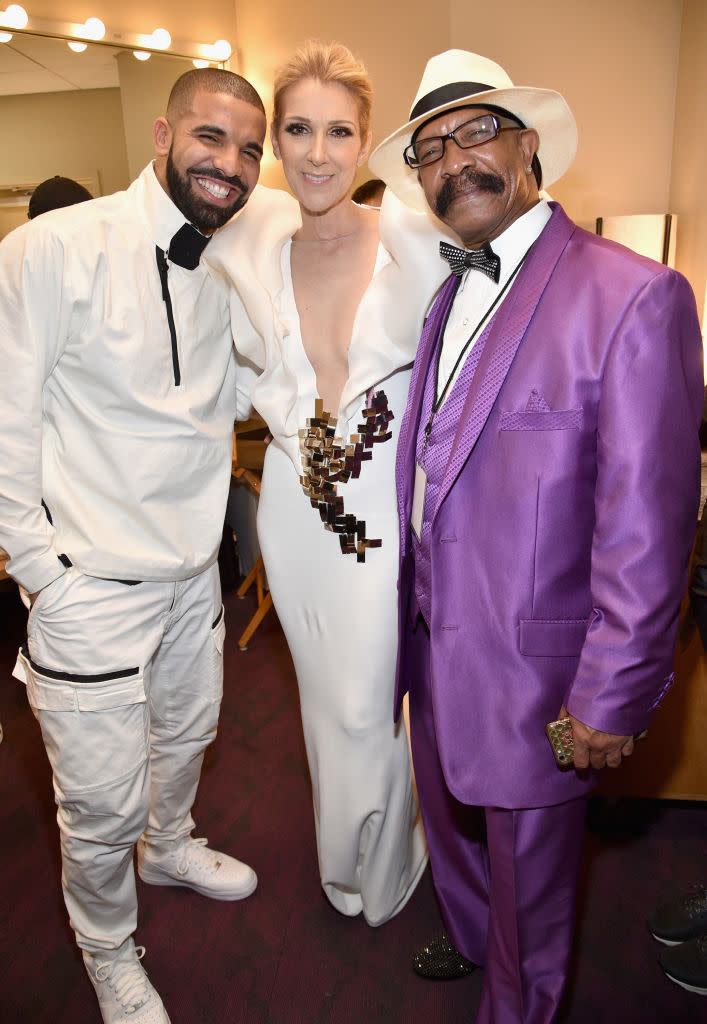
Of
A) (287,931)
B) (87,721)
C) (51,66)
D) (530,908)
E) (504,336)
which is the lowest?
(287,931)

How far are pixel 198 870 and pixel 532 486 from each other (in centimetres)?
162

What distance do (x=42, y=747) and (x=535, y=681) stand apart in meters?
2.31

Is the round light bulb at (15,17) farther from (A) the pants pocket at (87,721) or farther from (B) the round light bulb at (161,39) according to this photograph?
(A) the pants pocket at (87,721)

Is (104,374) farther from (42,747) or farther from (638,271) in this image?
(42,747)

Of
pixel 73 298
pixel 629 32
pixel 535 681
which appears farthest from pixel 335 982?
pixel 629 32

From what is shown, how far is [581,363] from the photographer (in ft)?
3.85

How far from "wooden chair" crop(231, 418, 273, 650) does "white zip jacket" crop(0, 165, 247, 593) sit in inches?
62.5

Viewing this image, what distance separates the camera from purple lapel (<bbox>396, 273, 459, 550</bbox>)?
1.48 metres

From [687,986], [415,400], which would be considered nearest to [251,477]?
[415,400]

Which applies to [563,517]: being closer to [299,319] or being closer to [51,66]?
[299,319]

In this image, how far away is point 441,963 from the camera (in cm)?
185

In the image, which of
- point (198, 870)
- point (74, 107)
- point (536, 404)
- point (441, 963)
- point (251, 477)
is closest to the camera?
point (536, 404)

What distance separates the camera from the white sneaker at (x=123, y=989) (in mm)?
1752

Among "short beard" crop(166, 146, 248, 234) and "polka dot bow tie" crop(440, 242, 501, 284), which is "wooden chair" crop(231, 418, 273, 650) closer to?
"short beard" crop(166, 146, 248, 234)
